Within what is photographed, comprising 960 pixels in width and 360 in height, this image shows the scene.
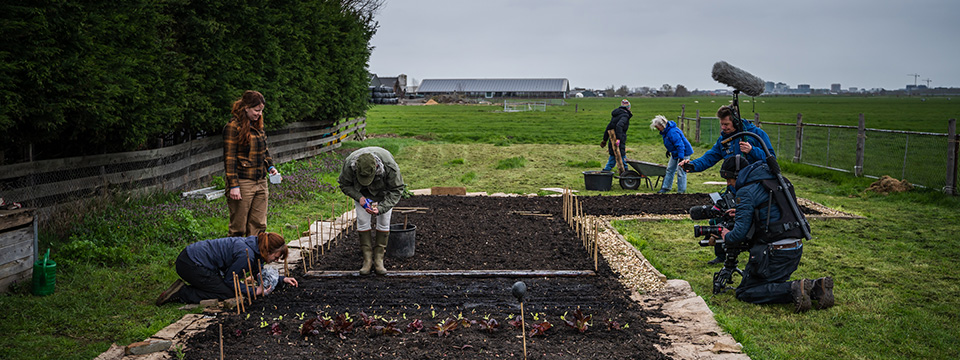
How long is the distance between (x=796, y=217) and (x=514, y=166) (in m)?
12.2

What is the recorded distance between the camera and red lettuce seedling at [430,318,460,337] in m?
4.66

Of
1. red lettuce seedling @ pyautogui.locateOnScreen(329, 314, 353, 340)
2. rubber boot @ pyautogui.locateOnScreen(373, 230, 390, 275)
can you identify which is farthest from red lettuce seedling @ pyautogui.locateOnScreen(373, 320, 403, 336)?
rubber boot @ pyautogui.locateOnScreen(373, 230, 390, 275)

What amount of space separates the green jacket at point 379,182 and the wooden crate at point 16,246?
2.68m

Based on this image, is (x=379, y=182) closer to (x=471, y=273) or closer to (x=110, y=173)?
(x=471, y=273)

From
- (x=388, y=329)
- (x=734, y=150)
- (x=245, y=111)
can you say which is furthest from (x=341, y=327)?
(x=734, y=150)

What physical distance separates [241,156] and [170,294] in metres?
1.61

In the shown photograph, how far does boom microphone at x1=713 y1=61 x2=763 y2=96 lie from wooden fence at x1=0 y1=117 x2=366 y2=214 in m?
7.23

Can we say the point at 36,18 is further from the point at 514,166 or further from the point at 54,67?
the point at 514,166

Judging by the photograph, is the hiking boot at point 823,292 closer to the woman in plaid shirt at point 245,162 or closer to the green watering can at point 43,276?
the woman in plaid shirt at point 245,162

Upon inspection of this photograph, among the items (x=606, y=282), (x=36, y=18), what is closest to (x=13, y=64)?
(x=36, y=18)

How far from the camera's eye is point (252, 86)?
1178cm

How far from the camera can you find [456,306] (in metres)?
5.50

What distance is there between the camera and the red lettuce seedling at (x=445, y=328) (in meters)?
4.66

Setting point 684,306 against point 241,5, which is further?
point 241,5
